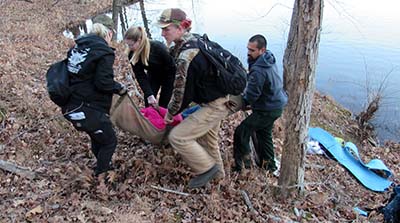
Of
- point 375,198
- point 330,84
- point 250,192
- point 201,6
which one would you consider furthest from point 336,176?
point 201,6

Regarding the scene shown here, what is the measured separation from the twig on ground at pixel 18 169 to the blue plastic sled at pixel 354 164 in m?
5.65

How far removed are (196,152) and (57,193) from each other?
1.53 meters

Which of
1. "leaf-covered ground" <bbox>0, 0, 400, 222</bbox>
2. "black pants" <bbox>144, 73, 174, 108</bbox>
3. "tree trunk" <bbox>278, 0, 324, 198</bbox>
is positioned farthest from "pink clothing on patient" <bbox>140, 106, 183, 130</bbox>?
"tree trunk" <bbox>278, 0, 324, 198</bbox>

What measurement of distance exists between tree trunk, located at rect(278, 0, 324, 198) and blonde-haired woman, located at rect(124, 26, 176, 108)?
1.50m

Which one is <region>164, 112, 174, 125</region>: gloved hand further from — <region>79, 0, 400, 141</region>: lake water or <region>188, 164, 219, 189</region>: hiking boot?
<region>79, 0, 400, 141</region>: lake water

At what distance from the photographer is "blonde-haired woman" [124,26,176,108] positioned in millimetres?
4624

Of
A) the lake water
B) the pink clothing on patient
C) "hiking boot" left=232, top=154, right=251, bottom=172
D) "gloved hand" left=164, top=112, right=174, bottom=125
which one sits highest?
"gloved hand" left=164, top=112, right=174, bottom=125

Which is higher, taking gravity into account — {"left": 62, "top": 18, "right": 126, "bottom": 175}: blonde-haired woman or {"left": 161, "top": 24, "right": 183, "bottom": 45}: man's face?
{"left": 161, "top": 24, "right": 183, "bottom": 45}: man's face

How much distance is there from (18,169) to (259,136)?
306cm

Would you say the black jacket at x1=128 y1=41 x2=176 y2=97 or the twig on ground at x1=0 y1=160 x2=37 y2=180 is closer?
the twig on ground at x1=0 y1=160 x2=37 y2=180

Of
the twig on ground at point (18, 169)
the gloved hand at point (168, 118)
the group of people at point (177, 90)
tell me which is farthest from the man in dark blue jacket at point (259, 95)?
the twig on ground at point (18, 169)

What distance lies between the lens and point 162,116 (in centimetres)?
504

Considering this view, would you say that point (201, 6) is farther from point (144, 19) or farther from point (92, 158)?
point (92, 158)

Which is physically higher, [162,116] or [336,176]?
[162,116]
